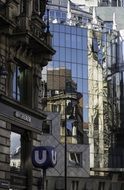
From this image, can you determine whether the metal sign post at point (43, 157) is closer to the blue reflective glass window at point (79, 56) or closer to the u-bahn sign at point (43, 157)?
the u-bahn sign at point (43, 157)

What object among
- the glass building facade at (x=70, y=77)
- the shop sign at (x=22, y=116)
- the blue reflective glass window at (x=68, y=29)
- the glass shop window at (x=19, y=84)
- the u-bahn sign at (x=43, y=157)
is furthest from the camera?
the blue reflective glass window at (x=68, y=29)

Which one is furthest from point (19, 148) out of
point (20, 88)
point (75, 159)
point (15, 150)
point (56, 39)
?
point (56, 39)

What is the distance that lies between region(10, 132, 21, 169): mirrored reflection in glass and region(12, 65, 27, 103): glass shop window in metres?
2.25

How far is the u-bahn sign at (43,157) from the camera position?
3119 centimetres

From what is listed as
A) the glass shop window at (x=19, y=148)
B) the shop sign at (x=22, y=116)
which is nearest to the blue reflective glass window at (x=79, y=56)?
the glass shop window at (x=19, y=148)

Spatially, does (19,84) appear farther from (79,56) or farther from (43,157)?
(79,56)

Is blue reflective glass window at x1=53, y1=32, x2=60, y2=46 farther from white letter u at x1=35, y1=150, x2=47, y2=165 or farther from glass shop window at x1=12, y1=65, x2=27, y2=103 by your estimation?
white letter u at x1=35, y1=150, x2=47, y2=165

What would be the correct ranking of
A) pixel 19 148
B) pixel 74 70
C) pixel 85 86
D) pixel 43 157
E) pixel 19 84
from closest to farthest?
1. pixel 43 157
2. pixel 19 148
3. pixel 19 84
4. pixel 74 70
5. pixel 85 86

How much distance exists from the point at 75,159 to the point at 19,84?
4439 centimetres

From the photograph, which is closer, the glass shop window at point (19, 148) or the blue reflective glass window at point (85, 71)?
the glass shop window at point (19, 148)

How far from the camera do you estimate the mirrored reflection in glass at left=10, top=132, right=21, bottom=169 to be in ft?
106

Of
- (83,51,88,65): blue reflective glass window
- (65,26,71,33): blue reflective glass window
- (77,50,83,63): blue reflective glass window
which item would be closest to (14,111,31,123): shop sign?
(77,50,83,63): blue reflective glass window

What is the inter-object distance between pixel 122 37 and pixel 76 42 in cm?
978

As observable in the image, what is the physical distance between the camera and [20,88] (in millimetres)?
34156
